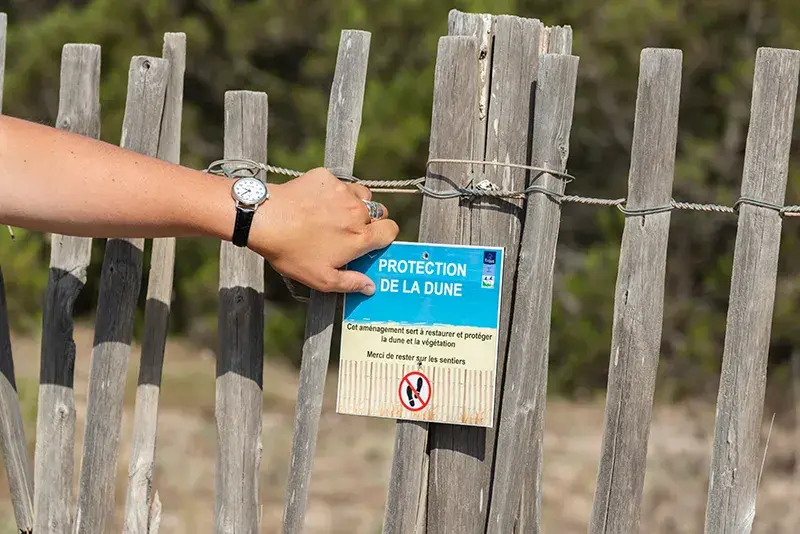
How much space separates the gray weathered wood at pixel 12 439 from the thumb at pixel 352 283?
3.27ft

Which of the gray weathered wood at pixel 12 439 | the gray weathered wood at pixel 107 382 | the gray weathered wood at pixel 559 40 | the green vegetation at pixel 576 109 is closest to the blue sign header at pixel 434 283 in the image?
the gray weathered wood at pixel 559 40

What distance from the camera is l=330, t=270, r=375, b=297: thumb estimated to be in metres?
1.96

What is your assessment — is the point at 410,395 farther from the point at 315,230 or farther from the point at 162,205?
the point at 162,205

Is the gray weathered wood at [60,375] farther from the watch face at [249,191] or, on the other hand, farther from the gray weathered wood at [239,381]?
the watch face at [249,191]

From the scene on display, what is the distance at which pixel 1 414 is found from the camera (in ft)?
8.07

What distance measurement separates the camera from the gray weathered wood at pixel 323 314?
2.09m

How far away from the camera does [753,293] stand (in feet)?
6.12

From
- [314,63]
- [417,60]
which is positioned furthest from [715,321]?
[314,63]

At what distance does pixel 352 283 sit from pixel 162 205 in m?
0.42

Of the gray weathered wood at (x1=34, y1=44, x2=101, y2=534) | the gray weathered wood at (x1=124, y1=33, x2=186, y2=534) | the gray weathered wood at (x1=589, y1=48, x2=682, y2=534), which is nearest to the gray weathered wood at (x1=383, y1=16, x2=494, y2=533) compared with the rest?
the gray weathered wood at (x1=589, y1=48, x2=682, y2=534)

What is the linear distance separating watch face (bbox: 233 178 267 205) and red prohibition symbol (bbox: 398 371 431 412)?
1.62ft

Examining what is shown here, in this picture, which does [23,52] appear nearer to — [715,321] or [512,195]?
[715,321]

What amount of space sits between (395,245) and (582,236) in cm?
541

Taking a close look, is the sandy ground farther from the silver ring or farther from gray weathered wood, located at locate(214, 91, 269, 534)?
the silver ring
